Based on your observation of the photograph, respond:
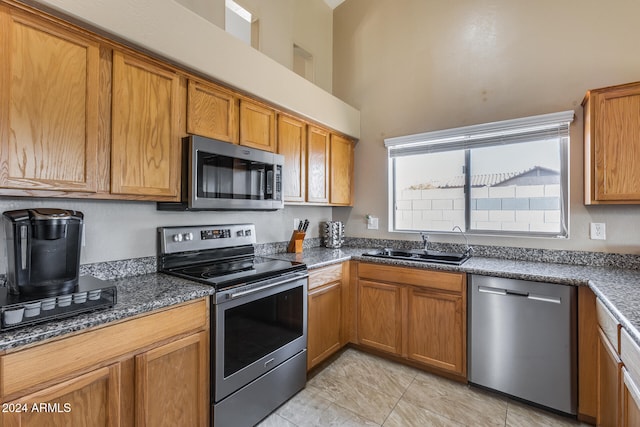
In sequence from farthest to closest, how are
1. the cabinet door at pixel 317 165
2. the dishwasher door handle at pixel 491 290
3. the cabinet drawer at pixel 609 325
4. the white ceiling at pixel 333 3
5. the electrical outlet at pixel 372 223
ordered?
1. the white ceiling at pixel 333 3
2. the electrical outlet at pixel 372 223
3. the cabinet door at pixel 317 165
4. the dishwasher door handle at pixel 491 290
5. the cabinet drawer at pixel 609 325

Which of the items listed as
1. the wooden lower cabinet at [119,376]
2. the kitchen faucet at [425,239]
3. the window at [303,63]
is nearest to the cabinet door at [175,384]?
the wooden lower cabinet at [119,376]

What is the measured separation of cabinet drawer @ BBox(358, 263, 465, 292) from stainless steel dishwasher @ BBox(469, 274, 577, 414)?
12 cm

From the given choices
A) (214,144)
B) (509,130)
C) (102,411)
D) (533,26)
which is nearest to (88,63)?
(214,144)

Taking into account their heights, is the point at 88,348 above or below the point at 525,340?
above

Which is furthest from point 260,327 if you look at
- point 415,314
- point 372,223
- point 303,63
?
point 303,63

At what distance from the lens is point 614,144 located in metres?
1.95

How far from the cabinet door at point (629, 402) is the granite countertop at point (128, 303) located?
1.83 m

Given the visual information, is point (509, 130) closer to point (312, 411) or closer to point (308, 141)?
point (308, 141)

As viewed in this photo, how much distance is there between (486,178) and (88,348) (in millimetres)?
3011

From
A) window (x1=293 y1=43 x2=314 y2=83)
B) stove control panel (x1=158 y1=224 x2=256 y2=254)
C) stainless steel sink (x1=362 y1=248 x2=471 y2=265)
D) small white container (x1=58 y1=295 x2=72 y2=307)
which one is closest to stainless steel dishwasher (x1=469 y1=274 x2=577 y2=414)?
stainless steel sink (x1=362 y1=248 x2=471 y2=265)

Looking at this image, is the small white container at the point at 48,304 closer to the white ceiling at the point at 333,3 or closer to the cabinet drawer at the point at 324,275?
the cabinet drawer at the point at 324,275

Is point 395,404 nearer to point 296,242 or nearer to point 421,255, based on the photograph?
point 421,255

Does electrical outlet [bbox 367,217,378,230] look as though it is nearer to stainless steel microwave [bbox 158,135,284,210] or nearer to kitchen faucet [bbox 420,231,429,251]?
kitchen faucet [bbox 420,231,429,251]

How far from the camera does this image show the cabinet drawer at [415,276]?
2270 millimetres
